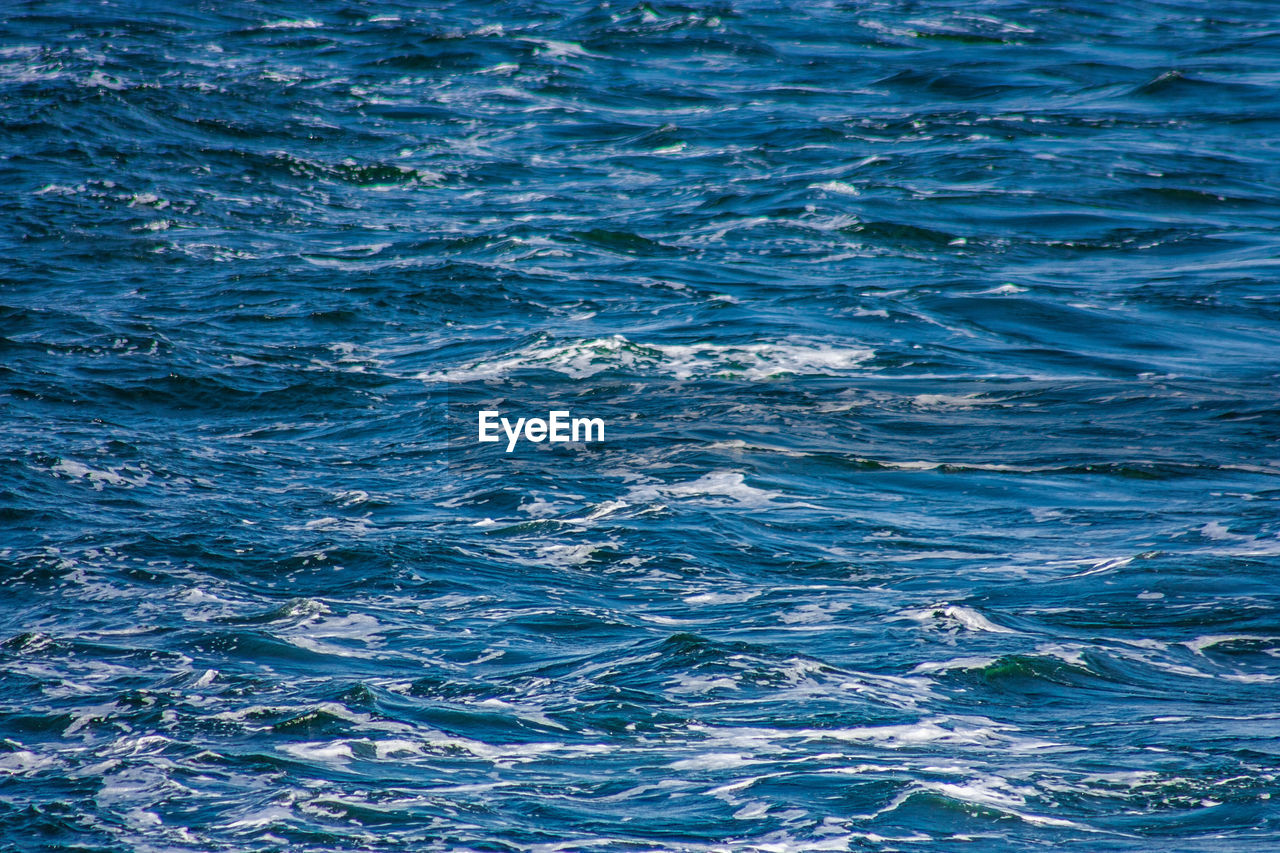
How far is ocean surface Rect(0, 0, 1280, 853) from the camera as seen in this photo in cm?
667

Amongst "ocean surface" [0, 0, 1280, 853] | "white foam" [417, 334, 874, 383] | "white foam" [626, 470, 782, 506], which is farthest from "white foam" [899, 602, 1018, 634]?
"white foam" [417, 334, 874, 383]

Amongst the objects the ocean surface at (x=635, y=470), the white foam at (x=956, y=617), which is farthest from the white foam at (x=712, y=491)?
the white foam at (x=956, y=617)

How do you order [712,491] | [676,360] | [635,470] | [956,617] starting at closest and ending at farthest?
[956,617], [712,491], [635,470], [676,360]

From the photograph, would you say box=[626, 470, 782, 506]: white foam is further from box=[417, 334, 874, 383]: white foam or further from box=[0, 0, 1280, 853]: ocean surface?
box=[417, 334, 874, 383]: white foam

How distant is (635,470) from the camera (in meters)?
11.5

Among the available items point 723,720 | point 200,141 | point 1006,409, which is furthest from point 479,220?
point 723,720

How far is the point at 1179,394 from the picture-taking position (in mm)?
12781

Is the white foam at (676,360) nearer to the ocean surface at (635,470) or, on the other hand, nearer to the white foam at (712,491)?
the ocean surface at (635,470)

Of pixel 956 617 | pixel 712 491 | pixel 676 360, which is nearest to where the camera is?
pixel 956 617

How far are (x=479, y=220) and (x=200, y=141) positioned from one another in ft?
17.6

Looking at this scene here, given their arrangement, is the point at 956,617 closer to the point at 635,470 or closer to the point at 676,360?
the point at 635,470

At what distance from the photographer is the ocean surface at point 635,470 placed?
6668mm

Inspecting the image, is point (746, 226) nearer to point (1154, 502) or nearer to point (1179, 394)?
point (1179, 394)

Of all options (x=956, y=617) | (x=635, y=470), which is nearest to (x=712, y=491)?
(x=635, y=470)
